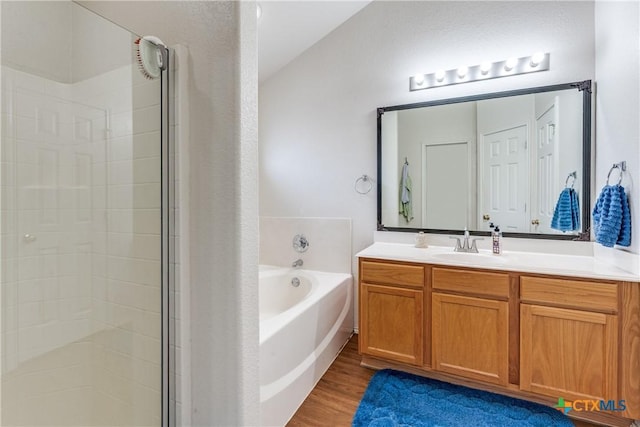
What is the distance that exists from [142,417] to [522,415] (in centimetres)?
195

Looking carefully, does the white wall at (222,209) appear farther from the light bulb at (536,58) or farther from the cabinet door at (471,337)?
the light bulb at (536,58)

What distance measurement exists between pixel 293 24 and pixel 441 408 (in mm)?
2960

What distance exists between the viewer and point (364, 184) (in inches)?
105

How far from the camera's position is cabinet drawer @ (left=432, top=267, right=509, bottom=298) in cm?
178

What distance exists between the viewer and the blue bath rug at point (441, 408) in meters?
1.65

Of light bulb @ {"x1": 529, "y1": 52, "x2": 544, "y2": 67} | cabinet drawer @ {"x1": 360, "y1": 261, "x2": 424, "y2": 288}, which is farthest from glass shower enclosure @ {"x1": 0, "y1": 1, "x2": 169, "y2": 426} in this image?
light bulb @ {"x1": 529, "y1": 52, "x2": 544, "y2": 67}

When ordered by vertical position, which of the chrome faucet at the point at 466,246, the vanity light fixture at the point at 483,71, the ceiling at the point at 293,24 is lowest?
the chrome faucet at the point at 466,246

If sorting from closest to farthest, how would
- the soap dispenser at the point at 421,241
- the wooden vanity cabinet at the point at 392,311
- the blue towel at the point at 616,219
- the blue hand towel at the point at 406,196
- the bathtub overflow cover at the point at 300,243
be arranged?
1. the blue towel at the point at 616,219
2. the wooden vanity cabinet at the point at 392,311
3. the soap dispenser at the point at 421,241
4. the blue hand towel at the point at 406,196
5. the bathtub overflow cover at the point at 300,243

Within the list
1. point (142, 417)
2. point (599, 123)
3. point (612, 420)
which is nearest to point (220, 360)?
point (142, 417)

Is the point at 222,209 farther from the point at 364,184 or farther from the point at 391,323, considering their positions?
the point at 364,184

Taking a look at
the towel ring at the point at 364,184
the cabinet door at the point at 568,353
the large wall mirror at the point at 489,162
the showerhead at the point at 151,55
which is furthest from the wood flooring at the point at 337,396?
the showerhead at the point at 151,55

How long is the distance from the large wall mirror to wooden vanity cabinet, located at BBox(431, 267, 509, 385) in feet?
1.96

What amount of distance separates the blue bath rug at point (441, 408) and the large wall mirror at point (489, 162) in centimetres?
110

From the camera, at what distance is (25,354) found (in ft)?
4.04
